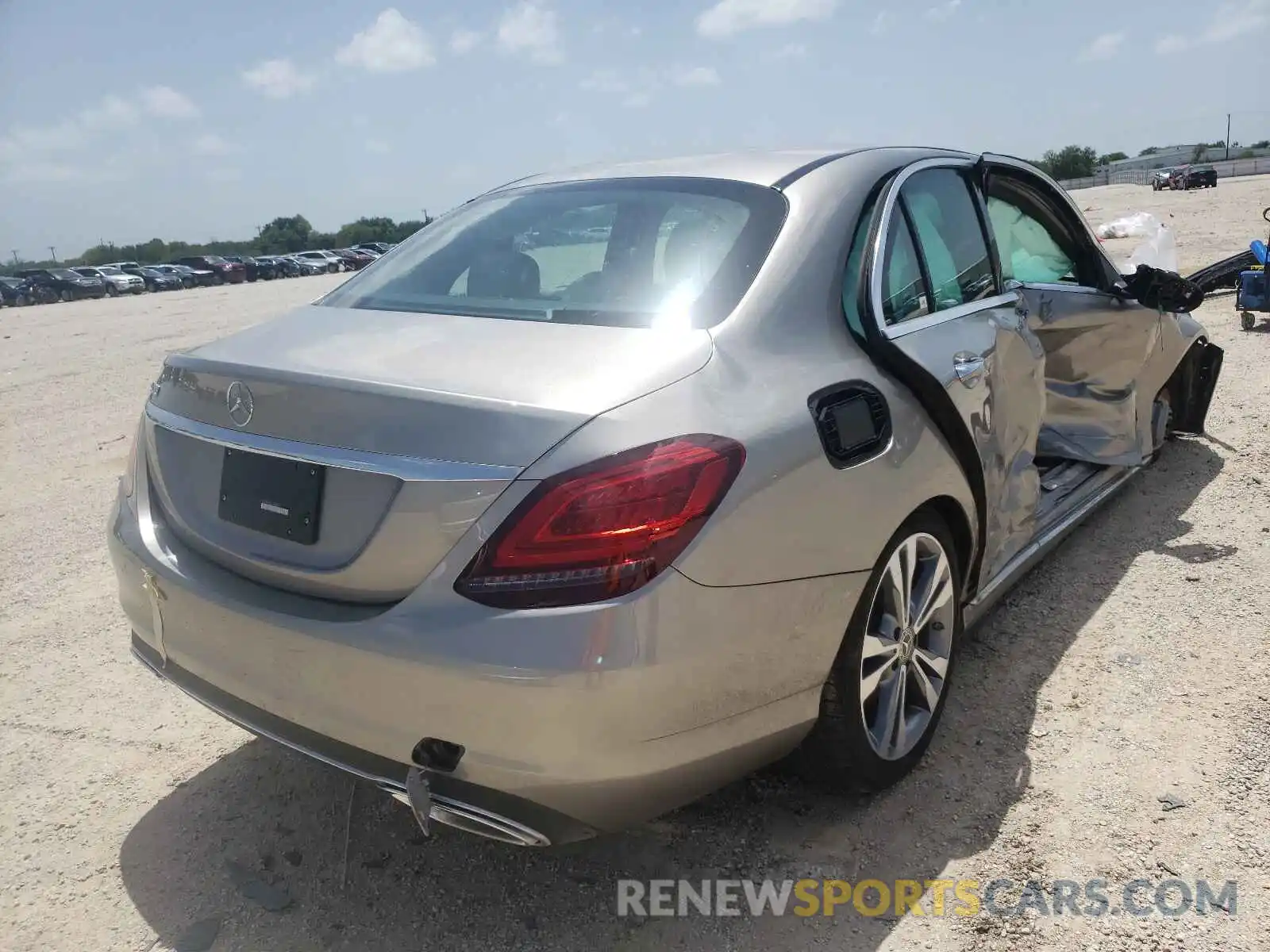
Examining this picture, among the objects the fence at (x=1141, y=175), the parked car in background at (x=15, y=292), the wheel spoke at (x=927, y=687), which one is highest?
the fence at (x=1141, y=175)

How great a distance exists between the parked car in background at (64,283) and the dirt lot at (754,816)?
44.0 metres

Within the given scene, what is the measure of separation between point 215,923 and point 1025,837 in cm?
196

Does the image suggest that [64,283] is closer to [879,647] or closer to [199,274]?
[199,274]

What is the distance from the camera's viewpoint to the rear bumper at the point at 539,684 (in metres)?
1.83

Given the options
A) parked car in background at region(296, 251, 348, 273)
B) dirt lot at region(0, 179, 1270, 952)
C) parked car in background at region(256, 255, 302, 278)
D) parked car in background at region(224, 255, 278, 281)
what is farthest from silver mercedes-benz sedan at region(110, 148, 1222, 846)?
parked car in background at region(296, 251, 348, 273)

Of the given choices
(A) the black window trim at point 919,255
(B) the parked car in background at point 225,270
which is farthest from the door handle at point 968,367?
(B) the parked car in background at point 225,270

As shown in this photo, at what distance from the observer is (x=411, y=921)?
2.30 meters

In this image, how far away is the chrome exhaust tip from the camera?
1.93m

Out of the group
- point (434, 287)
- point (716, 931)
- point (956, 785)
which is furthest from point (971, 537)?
point (434, 287)

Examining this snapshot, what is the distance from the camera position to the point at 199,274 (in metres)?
50.0

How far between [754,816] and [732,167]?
1809 mm

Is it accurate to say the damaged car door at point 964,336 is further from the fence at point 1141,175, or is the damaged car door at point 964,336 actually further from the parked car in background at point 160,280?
the fence at point 1141,175

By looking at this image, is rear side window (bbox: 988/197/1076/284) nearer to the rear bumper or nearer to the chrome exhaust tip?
the rear bumper

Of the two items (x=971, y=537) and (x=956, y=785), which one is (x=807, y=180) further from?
(x=956, y=785)
